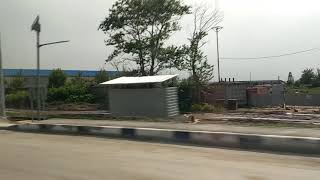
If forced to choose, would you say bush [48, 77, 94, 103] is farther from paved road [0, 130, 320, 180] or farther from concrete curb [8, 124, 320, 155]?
paved road [0, 130, 320, 180]

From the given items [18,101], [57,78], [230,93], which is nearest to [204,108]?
[230,93]

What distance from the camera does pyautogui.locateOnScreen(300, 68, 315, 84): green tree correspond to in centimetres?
10221

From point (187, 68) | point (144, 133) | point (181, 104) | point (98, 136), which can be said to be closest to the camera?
point (144, 133)

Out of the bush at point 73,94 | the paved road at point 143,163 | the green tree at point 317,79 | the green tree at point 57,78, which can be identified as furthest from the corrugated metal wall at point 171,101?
the green tree at point 317,79

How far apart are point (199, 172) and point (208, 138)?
5.50 m

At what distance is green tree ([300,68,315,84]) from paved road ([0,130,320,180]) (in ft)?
295

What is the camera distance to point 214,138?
16.2 m

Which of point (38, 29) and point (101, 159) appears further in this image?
point (38, 29)

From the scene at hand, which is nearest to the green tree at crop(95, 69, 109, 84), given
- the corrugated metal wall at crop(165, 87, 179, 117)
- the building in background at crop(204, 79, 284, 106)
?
the building in background at crop(204, 79, 284, 106)

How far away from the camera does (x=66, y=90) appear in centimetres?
4950

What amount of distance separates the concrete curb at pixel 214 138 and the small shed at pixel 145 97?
6.95m

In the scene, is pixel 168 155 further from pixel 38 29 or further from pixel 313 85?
pixel 313 85

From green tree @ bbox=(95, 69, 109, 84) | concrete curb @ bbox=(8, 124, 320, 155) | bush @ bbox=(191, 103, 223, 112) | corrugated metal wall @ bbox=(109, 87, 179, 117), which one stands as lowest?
concrete curb @ bbox=(8, 124, 320, 155)

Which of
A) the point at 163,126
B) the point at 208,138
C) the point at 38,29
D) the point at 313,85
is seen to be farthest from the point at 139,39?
the point at 313,85
